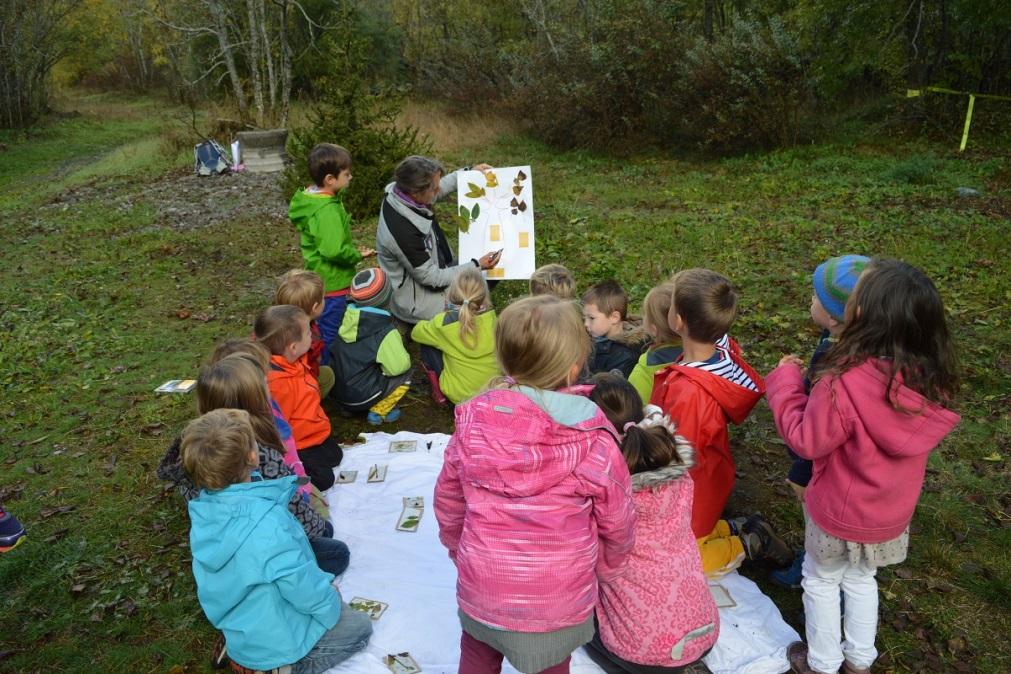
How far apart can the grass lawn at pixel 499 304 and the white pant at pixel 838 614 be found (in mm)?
377

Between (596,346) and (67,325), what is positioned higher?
(596,346)

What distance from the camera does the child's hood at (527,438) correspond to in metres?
2.15

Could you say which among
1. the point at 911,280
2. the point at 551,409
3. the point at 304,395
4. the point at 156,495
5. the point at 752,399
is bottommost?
the point at 156,495

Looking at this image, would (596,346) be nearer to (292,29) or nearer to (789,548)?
(789,548)

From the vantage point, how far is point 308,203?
554 centimetres

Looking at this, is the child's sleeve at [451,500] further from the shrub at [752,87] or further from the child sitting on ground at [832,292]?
the shrub at [752,87]

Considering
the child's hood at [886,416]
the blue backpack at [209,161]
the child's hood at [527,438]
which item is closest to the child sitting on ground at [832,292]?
→ the child's hood at [886,416]

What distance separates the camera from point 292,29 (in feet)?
78.2

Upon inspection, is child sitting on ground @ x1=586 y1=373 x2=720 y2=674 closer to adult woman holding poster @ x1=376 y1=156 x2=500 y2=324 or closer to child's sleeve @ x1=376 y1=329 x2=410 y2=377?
child's sleeve @ x1=376 y1=329 x2=410 y2=377

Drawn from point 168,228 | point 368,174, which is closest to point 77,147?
point 168,228

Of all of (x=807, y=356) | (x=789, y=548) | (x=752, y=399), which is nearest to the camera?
(x=752, y=399)

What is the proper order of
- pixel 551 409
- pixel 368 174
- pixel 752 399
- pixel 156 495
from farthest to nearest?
pixel 368 174 → pixel 156 495 → pixel 752 399 → pixel 551 409

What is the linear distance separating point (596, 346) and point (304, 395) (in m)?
1.80

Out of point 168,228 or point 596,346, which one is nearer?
point 596,346
